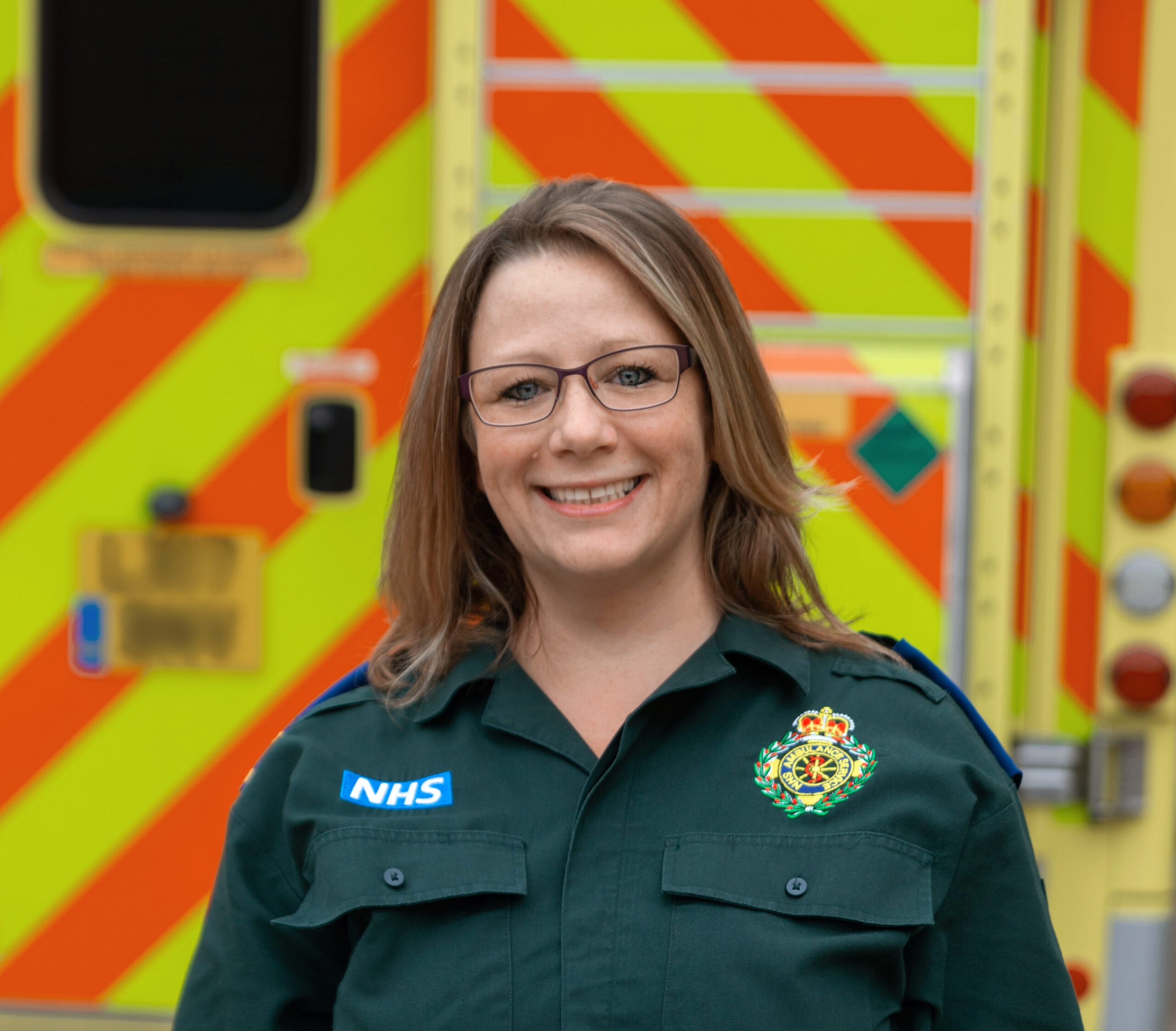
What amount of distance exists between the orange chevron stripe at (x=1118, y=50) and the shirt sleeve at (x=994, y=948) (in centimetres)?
130

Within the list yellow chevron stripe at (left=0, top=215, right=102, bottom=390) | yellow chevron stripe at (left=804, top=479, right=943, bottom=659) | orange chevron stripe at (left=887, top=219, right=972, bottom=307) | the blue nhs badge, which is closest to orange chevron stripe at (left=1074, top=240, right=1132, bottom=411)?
orange chevron stripe at (left=887, top=219, right=972, bottom=307)

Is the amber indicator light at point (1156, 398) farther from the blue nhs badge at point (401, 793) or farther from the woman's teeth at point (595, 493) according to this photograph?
the blue nhs badge at point (401, 793)

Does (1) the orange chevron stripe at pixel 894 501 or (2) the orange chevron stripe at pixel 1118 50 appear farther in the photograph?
(2) the orange chevron stripe at pixel 1118 50

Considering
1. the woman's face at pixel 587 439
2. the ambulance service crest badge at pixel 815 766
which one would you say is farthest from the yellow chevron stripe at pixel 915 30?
the ambulance service crest badge at pixel 815 766

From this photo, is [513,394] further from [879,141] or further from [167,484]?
[167,484]

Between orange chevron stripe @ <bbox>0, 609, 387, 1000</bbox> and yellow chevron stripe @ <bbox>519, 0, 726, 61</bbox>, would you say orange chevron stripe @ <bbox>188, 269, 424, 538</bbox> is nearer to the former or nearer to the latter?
orange chevron stripe @ <bbox>0, 609, 387, 1000</bbox>

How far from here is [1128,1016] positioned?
7.50 feet

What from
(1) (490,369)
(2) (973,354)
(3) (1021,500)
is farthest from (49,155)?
(3) (1021,500)

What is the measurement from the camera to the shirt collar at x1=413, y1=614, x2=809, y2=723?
147 centimetres

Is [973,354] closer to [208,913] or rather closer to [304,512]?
[304,512]

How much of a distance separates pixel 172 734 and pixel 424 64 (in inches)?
45.6

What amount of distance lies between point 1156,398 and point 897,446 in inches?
17.0

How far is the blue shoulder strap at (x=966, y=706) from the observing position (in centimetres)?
149

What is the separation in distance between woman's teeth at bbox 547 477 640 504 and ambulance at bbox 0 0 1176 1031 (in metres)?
0.70
